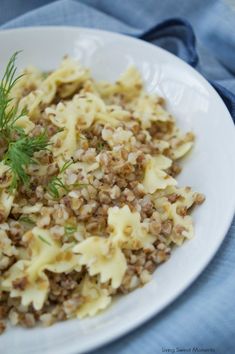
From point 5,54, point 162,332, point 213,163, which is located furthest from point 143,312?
point 5,54

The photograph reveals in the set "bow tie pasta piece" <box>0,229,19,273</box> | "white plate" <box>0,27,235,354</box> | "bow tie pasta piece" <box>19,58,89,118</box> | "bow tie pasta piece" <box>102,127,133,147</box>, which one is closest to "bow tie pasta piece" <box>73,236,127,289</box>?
"white plate" <box>0,27,235,354</box>

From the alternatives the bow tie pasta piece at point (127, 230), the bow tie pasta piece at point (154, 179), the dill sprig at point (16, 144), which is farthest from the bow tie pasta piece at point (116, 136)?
the bow tie pasta piece at point (127, 230)

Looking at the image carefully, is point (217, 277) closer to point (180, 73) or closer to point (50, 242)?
point (50, 242)

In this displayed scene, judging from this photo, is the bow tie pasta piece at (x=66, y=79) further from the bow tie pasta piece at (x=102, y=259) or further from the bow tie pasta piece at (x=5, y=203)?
the bow tie pasta piece at (x=102, y=259)

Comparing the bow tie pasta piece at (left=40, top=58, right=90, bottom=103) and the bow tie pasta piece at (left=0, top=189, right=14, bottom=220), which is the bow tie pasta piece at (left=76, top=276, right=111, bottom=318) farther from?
the bow tie pasta piece at (left=40, top=58, right=90, bottom=103)

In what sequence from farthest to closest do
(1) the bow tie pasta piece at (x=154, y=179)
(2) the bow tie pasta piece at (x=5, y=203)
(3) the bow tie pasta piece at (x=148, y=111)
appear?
(3) the bow tie pasta piece at (x=148, y=111)
(1) the bow tie pasta piece at (x=154, y=179)
(2) the bow tie pasta piece at (x=5, y=203)

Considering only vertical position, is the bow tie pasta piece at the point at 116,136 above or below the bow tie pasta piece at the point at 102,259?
above

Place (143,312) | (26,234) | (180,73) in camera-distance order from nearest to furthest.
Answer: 1. (143,312)
2. (26,234)
3. (180,73)
